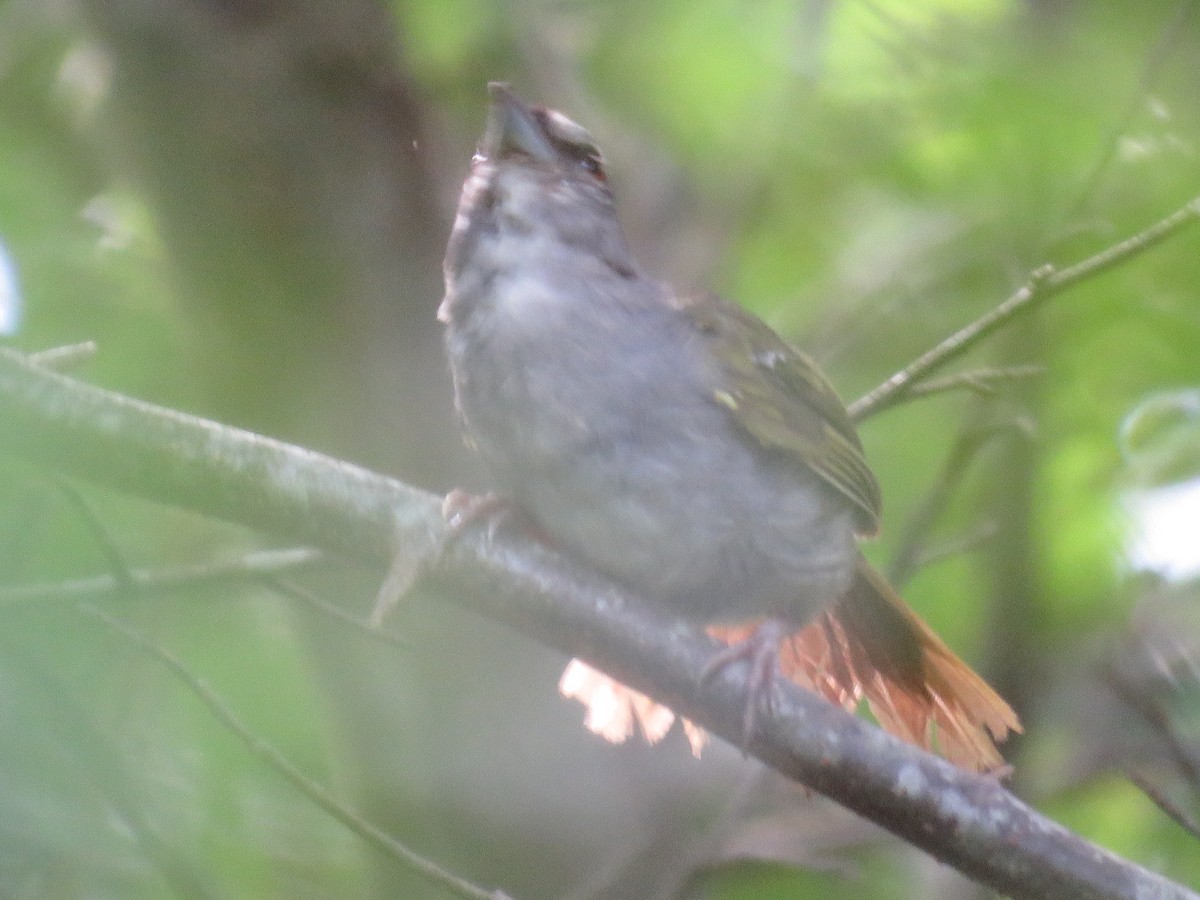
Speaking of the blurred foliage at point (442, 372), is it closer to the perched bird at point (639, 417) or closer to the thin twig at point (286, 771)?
the perched bird at point (639, 417)

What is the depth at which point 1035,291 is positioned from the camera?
9.46 ft

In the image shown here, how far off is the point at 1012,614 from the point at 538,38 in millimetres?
2169

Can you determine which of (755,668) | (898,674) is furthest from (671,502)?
(898,674)

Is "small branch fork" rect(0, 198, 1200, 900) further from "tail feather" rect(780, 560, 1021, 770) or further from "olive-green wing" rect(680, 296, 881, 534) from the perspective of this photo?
"tail feather" rect(780, 560, 1021, 770)

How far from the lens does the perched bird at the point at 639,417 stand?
291cm

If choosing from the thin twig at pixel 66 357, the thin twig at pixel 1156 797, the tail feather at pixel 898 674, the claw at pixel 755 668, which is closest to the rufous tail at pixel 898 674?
the tail feather at pixel 898 674

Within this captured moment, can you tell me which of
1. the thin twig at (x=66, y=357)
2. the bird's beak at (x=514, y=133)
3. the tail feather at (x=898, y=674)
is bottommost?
the tail feather at (x=898, y=674)

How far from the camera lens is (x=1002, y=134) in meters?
3.94

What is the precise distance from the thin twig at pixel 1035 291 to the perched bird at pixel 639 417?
0.24 meters

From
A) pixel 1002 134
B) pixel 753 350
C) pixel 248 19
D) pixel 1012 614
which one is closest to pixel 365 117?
pixel 248 19

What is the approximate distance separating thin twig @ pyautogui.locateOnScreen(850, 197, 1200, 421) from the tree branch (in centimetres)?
70

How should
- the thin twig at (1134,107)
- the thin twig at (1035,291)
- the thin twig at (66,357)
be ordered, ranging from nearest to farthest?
the thin twig at (66,357) < the thin twig at (1035,291) < the thin twig at (1134,107)

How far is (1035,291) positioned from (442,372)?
5.24ft

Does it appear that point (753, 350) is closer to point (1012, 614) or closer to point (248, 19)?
point (1012, 614)
